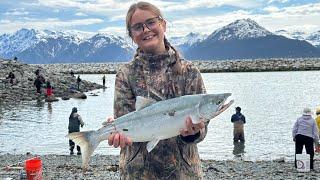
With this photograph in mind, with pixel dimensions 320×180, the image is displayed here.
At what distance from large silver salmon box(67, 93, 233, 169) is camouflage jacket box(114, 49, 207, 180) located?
0.43ft

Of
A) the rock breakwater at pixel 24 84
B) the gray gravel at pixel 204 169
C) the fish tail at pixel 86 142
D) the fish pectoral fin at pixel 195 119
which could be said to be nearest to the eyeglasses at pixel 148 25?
the fish pectoral fin at pixel 195 119

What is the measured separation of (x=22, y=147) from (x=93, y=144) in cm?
2433

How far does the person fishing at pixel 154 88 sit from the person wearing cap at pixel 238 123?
21.9m

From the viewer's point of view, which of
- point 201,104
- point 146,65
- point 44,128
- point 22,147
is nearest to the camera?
point 201,104

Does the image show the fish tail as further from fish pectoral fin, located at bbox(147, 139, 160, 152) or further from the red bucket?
the red bucket

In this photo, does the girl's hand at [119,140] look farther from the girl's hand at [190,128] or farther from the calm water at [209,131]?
the calm water at [209,131]

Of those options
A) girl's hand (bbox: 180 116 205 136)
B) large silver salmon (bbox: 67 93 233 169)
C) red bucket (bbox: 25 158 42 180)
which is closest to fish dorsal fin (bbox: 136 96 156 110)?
large silver salmon (bbox: 67 93 233 169)

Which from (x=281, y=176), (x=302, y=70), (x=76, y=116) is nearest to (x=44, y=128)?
(x=76, y=116)

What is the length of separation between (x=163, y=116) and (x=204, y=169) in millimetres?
14719

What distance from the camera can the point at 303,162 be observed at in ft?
58.1

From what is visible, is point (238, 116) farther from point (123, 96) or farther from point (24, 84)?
point (24, 84)

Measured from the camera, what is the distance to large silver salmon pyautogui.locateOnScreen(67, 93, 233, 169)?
4.14 m

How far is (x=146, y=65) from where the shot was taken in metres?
4.42

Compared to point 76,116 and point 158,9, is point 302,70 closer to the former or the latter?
point 76,116
